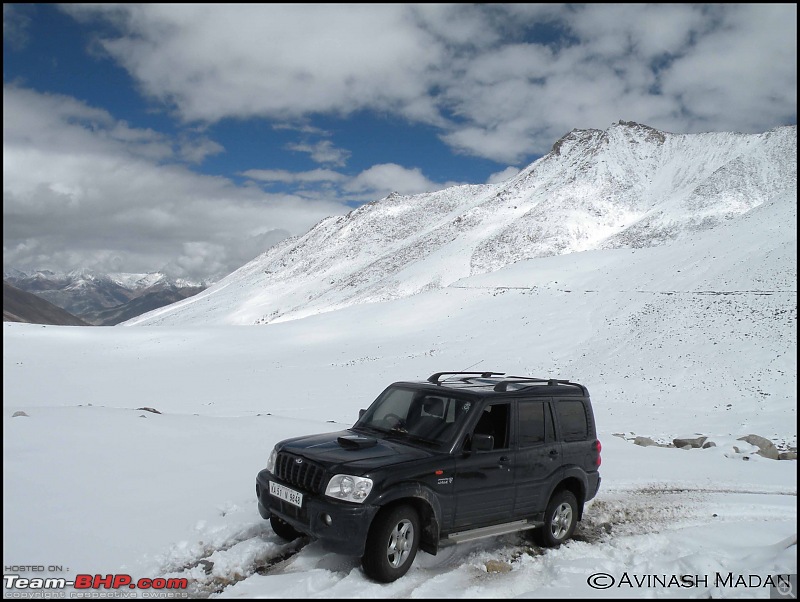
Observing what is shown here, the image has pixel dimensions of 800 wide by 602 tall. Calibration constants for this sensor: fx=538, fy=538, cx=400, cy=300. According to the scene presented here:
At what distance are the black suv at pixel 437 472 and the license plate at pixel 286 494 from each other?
1 centimetres

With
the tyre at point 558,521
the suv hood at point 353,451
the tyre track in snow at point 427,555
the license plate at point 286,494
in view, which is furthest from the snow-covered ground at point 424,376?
the suv hood at point 353,451

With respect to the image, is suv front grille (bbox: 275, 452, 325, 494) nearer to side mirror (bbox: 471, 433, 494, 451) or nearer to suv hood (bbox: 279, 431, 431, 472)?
suv hood (bbox: 279, 431, 431, 472)

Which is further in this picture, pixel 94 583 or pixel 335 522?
pixel 335 522

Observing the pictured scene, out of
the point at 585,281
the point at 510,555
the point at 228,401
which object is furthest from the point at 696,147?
the point at 510,555

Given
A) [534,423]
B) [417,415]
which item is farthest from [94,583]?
[534,423]

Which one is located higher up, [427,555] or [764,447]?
[764,447]

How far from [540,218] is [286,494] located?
10330cm

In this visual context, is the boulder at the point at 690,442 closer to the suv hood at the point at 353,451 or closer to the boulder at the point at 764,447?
the boulder at the point at 764,447

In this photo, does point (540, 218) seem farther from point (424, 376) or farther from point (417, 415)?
point (417, 415)

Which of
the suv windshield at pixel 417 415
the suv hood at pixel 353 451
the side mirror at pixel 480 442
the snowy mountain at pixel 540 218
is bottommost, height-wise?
the suv hood at pixel 353 451

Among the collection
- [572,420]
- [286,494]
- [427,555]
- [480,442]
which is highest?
[572,420]

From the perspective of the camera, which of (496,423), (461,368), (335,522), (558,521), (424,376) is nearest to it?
(335,522)

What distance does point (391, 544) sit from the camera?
5422mm

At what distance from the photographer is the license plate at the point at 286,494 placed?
554 centimetres
